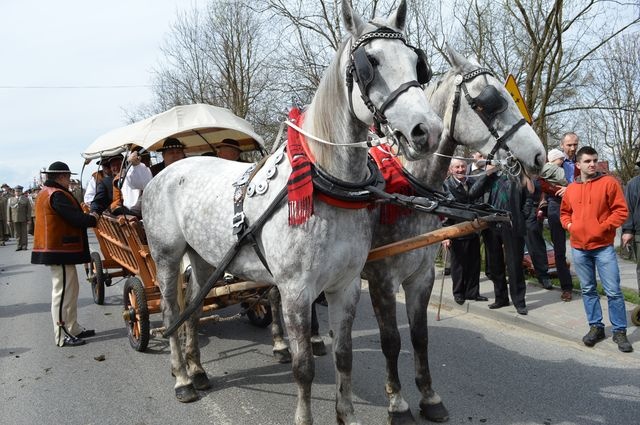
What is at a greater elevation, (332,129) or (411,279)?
(332,129)

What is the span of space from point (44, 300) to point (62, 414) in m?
5.08

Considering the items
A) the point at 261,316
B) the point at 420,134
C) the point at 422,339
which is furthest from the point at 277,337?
the point at 420,134


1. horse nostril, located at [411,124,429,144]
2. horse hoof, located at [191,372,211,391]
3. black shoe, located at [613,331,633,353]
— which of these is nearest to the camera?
horse nostril, located at [411,124,429,144]

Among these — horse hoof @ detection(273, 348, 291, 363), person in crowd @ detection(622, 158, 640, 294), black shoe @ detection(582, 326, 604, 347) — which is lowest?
horse hoof @ detection(273, 348, 291, 363)

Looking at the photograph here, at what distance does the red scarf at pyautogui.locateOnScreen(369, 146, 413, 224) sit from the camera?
3.44 metres

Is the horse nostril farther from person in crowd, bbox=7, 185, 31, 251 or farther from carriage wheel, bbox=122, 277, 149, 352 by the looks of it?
person in crowd, bbox=7, 185, 31, 251

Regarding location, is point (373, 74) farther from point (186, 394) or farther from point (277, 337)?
point (277, 337)

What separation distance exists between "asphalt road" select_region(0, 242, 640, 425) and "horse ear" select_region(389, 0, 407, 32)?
270cm

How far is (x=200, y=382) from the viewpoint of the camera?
4.35 m

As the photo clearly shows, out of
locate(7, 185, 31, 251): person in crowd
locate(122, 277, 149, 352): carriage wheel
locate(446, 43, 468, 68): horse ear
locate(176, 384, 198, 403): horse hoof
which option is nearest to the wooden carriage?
locate(122, 277, 149, 352): carriage wheel

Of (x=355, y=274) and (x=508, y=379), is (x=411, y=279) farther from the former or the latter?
(x=508, y=379)

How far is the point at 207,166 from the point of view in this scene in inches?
166

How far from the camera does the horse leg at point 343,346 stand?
11.0ft

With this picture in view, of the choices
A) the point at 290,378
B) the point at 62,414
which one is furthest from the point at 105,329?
the point at 290,378
